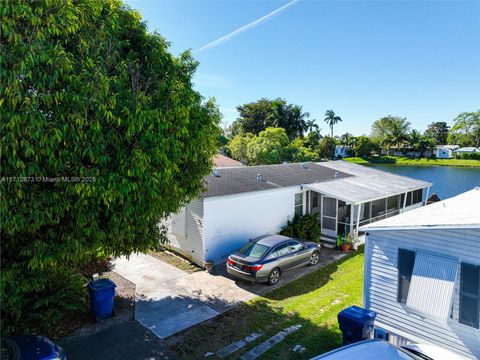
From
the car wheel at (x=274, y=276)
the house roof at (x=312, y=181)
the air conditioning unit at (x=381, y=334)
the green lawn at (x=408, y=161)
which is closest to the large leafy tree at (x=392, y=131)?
the green lawn at (x=408, y=161)

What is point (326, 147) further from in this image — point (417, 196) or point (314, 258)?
point (314, 258)

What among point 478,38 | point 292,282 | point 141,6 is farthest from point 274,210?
point 478,38

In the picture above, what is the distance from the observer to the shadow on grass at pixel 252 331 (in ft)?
23.2

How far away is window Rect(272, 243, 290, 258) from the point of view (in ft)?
36.3

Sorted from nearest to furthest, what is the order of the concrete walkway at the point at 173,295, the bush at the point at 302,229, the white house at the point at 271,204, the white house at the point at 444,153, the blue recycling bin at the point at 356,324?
the blue recycling bin at the point at 356,324, the concrete walkway at the point at 173,295, the white house at the point at 271,204, the bush at the point at 302,229, the white house at the point at 444,153

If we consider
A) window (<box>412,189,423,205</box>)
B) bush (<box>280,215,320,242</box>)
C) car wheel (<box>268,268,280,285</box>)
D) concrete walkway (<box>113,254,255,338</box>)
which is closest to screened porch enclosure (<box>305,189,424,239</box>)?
bush (<box>280,215,320,242</box>)

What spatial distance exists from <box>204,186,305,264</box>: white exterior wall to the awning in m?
7.92

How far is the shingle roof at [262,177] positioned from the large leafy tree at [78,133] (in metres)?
5.63

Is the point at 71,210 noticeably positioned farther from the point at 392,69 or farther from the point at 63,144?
the point at 392,69

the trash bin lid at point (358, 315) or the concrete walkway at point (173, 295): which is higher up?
the trash bin lid at point (358, 315)

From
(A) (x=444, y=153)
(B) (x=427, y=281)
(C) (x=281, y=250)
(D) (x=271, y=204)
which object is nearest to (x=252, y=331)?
(C) (x=281, y=250)

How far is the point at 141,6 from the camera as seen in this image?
7.68m

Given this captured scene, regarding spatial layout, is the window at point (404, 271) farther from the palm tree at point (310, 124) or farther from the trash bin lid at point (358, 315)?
the palm tree at point (310, 124)

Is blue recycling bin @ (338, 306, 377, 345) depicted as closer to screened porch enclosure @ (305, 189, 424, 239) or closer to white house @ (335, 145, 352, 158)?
screened porch enclosure @ (305, 189, 424, 239)
